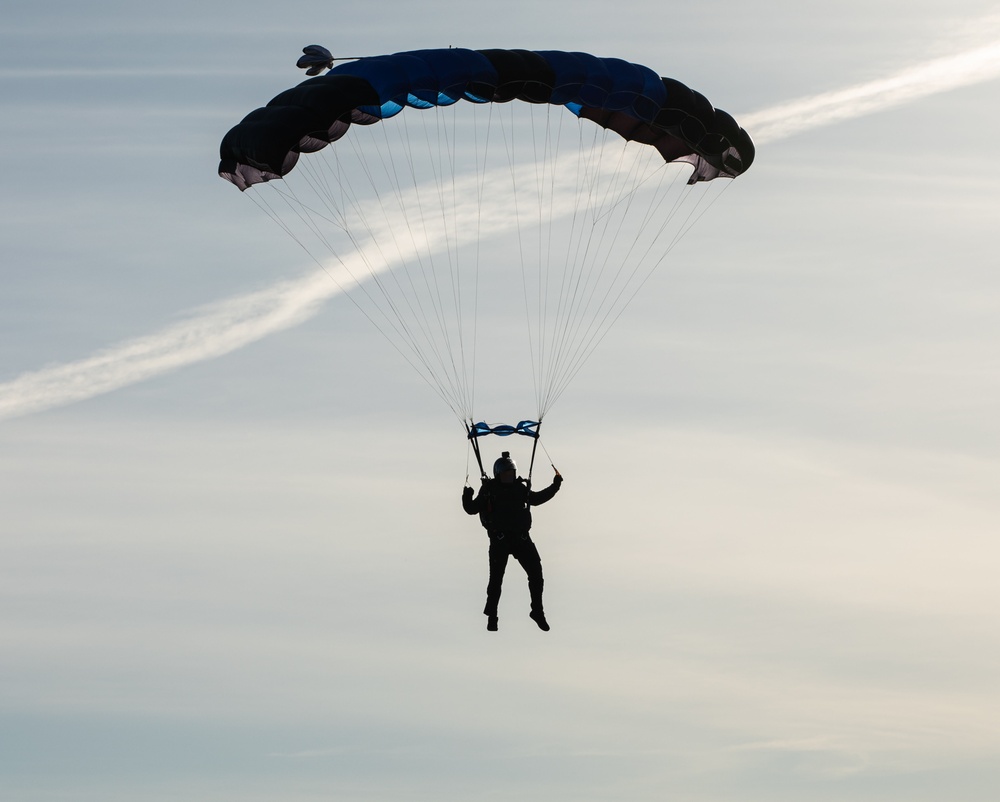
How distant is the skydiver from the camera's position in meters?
32.1

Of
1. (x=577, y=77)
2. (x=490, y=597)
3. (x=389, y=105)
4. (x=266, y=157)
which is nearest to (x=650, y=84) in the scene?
(x=577, y=77)

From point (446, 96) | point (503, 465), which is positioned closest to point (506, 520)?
point (503, 465)

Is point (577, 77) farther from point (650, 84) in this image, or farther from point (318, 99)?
point (318, 99)

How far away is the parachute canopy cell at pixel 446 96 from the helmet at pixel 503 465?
6.20 metres

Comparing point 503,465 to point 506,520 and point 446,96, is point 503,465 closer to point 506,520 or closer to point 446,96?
point 506,520

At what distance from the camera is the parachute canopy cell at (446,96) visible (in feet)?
109

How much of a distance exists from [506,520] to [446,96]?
733 centimetres

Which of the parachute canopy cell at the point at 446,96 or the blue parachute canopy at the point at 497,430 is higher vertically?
the parachute canopy cell at the point at 446,96

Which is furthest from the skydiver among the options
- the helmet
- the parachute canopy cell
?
the parachute canopy cell

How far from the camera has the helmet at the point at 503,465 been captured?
3225cm

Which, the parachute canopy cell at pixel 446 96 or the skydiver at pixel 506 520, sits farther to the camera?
the parachute canopy cell at pixel 446 96

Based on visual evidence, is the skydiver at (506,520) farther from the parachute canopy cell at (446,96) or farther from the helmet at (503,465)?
the parachute canopy cell at (446,96)

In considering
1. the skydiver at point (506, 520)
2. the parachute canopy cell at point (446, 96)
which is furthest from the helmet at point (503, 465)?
the parachute canopy cell at point (446, 96)

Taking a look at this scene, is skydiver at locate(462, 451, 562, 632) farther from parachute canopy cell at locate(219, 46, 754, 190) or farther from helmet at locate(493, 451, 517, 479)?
parachute canopy cell at locate(219, 46, 754, 190)
